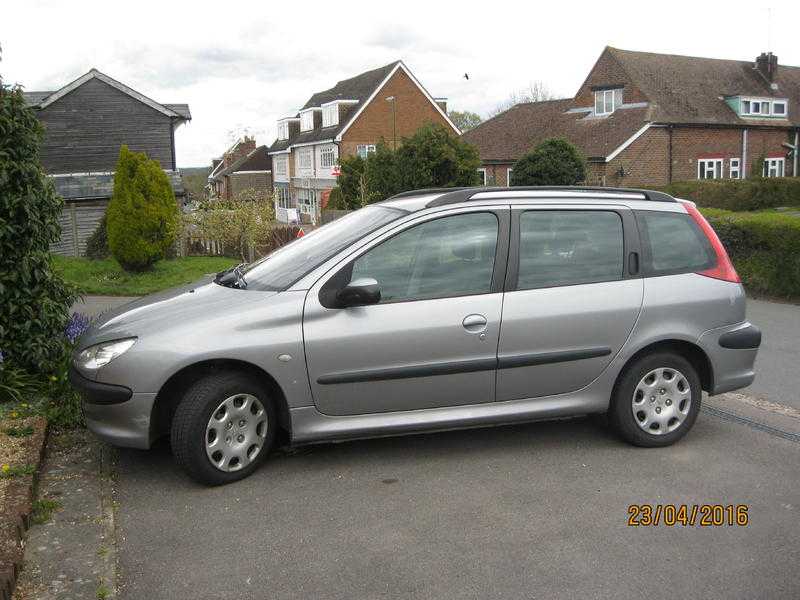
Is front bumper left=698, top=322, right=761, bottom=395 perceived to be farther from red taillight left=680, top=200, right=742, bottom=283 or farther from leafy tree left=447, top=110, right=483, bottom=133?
leafy tree left=447, top=110, right=483, bottom=133

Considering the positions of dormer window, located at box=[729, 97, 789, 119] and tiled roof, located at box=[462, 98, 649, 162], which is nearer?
tiled roof, located at box=[462, 98, 649, 162]

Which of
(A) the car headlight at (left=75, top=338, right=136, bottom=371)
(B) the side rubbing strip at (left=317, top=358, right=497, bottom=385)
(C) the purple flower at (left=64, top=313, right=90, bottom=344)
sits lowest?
(B) the side rubbing strip at (left=317, top=358, right=497, bottom=385)

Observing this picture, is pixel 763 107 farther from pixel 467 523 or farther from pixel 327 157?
pixel 467 523

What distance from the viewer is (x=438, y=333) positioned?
528 centimetres

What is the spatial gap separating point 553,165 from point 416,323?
24.5 meters

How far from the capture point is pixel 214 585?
393 centimetres

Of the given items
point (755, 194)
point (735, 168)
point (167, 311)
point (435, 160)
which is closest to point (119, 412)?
point (167, 311)

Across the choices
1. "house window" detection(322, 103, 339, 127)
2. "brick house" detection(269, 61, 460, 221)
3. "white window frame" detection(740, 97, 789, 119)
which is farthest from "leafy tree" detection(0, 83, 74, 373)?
"house window" detection(322, 103, 339, 127)

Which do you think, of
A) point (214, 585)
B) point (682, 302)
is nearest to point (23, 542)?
point (214, 585)

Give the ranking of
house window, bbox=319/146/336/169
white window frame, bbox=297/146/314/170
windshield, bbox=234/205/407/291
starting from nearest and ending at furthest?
windshield, bbox=234/205/407/291 → house window, bbox=319/146/336/169 → white window frame, bbox=297/146/314/170

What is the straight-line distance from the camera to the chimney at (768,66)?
156ft

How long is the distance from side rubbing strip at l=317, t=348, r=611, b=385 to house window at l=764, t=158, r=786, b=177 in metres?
43.0

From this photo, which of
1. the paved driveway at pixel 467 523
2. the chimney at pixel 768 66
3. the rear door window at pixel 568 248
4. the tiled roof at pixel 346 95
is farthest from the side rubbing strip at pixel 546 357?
the tiled roof at pixel 346 95

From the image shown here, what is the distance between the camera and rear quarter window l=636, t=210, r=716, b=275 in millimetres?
5867
